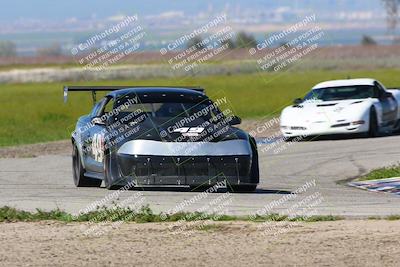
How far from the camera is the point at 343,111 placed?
27328 millimetres

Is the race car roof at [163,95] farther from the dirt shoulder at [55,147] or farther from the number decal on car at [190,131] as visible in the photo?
the dirt shoulder at [55,147]

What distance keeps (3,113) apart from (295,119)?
20.4m

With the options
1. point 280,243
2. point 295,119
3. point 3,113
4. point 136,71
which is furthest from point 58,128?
point 136,71

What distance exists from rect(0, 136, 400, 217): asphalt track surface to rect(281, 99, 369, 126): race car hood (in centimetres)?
115


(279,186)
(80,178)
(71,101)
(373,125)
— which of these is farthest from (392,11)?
(80,178)

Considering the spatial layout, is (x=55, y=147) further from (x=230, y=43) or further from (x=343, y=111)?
(x=230, y=43)

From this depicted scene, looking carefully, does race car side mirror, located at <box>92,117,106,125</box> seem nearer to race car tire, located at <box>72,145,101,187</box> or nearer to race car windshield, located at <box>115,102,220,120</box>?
race car windshield, located at <box>115,102,220,120</box>

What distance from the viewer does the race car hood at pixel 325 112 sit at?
27.3m

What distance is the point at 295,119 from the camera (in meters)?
27.5

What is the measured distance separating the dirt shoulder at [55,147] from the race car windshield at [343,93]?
197 centimetres

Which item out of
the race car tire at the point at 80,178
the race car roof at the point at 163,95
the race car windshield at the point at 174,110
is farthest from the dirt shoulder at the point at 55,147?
the race car windshield at the point at 174,110

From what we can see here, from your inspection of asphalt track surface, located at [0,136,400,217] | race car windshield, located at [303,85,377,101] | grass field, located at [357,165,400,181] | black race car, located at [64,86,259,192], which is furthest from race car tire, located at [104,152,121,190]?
race car windshield, located at [303,85,377,101]

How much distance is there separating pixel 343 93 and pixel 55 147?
6.43 metres

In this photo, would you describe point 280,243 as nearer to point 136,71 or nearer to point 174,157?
point 174,157
